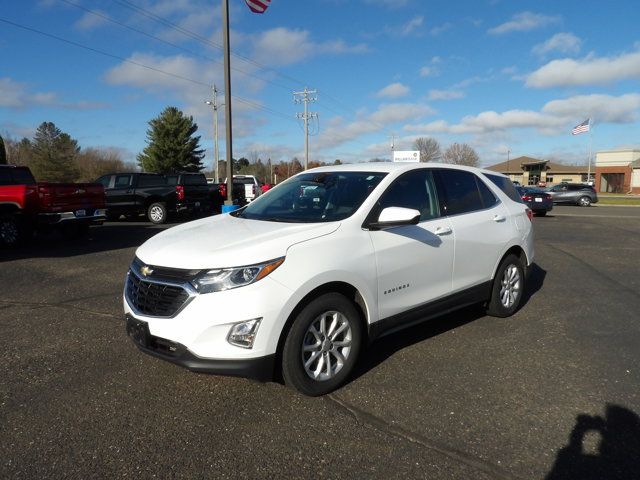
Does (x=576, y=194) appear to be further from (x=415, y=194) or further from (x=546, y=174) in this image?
(x=546, y=174)

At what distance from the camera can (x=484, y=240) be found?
15.8 ft

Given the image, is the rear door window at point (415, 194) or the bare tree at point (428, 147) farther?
the bare tree at point (428, 147)

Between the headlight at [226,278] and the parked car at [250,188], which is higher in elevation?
the parked car at [250,188]

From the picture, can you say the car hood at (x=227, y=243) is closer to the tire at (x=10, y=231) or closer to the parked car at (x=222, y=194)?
the tire at (x=10, y=231)

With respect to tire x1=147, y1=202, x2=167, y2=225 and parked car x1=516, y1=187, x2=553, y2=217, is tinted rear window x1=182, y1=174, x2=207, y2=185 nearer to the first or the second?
tire x1=147, y1=202, x2=167, y2=225

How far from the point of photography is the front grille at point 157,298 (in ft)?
10.3

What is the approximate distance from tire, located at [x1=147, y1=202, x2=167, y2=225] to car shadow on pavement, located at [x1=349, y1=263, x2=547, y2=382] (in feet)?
43.0

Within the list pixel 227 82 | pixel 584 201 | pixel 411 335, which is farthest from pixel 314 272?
pixel 584 201

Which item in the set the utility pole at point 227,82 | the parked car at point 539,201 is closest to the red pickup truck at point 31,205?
the utility pole at point 227,82

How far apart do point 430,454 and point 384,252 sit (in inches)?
59.2

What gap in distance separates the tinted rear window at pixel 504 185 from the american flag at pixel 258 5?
11.8 meters

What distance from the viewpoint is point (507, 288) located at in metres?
5.32

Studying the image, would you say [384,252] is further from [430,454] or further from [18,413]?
[18,413]

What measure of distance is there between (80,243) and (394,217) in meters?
9.90
